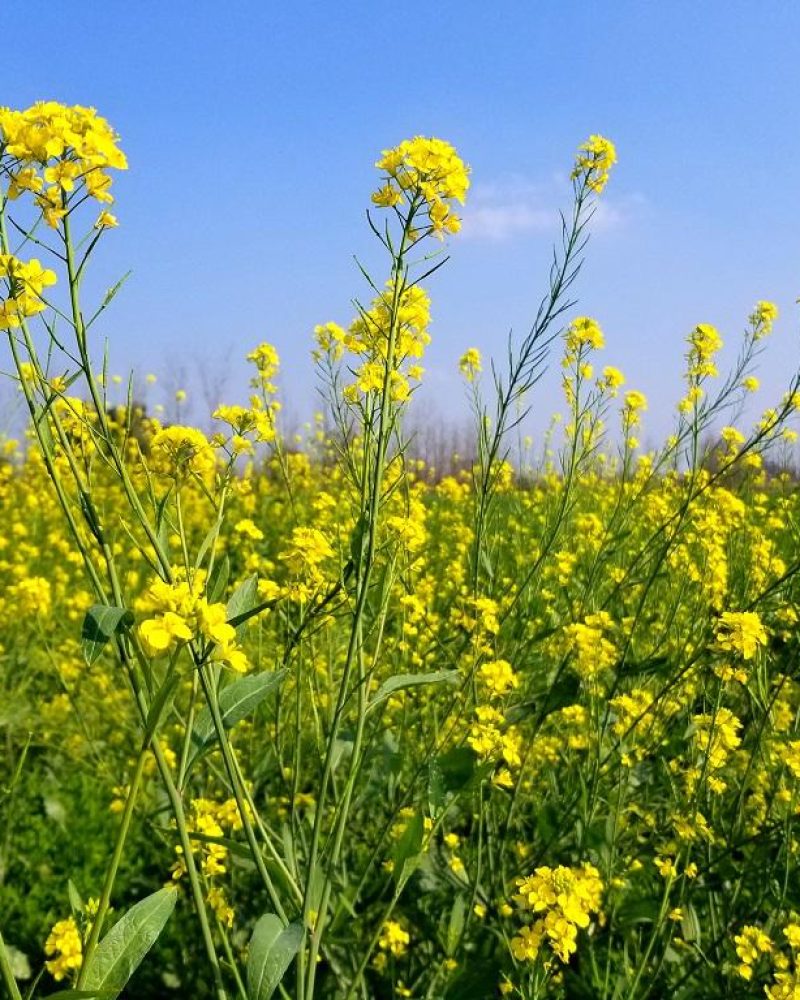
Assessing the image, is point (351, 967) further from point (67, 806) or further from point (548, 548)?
point (67, 806)

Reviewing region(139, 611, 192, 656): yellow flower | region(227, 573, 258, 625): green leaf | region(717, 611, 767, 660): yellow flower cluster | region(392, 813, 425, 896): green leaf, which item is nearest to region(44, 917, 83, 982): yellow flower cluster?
region(392, 813, 425, 896): green leaf

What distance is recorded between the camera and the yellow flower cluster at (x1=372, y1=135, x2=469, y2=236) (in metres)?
1.40

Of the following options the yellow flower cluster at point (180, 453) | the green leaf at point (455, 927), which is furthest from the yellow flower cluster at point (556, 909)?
the yellow flower cluster at point (180, 453)

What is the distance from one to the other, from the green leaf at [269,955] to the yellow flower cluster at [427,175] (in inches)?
40.7

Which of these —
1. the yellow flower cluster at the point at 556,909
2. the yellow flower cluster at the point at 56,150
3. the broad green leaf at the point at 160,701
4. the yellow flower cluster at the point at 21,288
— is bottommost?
the yellow flower cluster at the point at 556,909

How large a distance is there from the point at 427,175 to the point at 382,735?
166 cm

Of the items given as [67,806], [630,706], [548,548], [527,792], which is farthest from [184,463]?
[67,806]

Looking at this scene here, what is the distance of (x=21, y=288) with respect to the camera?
4.17ft

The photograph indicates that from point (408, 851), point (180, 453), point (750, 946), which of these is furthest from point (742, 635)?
point (180, 453)

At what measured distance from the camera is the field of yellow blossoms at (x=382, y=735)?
1.24 metres

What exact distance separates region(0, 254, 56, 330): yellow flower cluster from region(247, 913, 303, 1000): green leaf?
34.1 inches

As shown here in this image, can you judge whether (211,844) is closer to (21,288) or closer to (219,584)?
(219,584)

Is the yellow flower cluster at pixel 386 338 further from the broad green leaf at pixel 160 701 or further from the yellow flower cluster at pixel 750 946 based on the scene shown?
the yellow flower cluster at pixel 750 946

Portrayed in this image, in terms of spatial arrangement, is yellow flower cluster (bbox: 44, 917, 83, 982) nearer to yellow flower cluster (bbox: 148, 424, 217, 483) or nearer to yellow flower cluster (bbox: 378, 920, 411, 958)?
yellow flower cluster (bbox: 378, 920, 411, 958)
